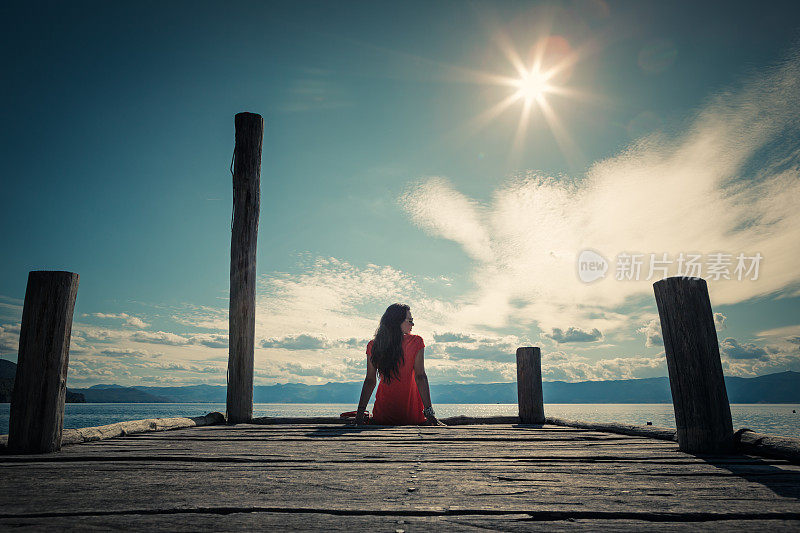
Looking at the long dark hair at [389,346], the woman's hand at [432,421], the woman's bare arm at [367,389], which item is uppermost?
the long dark hair at [389,346]

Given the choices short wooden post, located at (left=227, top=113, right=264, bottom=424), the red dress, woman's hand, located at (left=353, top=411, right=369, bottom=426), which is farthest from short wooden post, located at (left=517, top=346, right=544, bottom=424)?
short wooden post, located at (left=227, top=113, right=264, bottom=424)

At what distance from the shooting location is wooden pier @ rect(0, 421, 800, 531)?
1.55m

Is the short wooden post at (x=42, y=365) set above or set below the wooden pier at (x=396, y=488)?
above

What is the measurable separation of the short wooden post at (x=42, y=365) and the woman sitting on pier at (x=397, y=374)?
3.18 m

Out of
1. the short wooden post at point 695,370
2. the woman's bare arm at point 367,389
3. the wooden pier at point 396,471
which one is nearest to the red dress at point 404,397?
the woman's bare arm at point 367,389

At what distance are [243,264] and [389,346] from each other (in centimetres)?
228

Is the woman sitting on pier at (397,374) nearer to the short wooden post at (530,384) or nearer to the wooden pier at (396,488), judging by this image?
the short wooden post at (530,384)

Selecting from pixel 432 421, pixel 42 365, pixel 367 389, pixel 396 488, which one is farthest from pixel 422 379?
pixel 42 365

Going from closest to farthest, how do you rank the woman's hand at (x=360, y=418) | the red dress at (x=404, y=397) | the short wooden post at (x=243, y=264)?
the woman's hand at (x=360, y=418) → the red dress at (x=404, y=397) → the short wooden post at (x=243, y=264)

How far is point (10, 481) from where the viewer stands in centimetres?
220

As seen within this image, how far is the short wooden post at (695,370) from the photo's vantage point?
10.1ft

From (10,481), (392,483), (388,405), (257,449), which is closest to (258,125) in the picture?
(388,405)

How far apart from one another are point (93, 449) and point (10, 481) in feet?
4.05

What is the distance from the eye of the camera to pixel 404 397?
577cm
